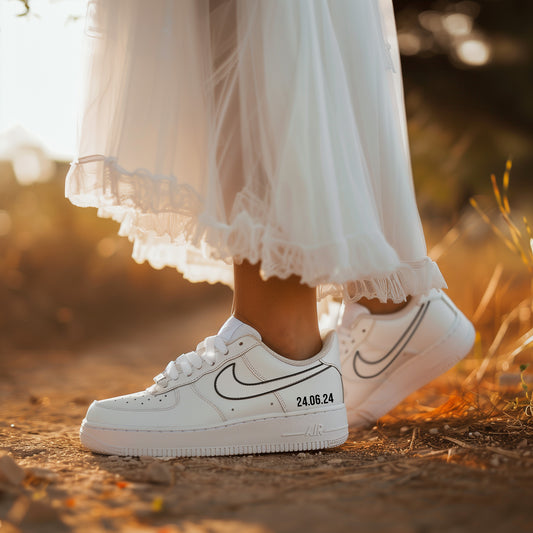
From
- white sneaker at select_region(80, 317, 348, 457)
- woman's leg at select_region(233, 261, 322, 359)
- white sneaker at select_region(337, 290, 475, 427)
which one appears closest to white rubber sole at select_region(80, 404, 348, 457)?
white sneaker at select_region(80, 317, 348, 457)

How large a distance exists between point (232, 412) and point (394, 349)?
43 centimetres

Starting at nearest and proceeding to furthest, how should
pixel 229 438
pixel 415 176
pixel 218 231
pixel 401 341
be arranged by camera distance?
pixel 218 231 → pixel 229 438 → pixel 401 341 → pixel 415 176

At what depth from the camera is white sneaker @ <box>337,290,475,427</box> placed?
3.99 feet

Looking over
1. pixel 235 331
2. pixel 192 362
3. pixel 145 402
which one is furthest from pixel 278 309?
pixel 145 402

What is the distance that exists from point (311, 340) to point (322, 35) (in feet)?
1.85

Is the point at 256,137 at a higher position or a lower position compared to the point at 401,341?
higher

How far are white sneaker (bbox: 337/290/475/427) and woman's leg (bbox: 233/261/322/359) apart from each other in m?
0.23

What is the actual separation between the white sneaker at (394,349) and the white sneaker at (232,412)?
219mm

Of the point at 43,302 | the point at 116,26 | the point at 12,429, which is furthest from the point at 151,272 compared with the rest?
the point at 116,26

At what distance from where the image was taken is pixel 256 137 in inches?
36.1

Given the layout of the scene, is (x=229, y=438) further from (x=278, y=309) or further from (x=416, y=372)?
(x=416, y=372)

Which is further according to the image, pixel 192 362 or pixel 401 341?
pixel 401 341

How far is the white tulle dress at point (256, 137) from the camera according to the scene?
2.81 ft

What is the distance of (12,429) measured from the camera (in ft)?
3.86
